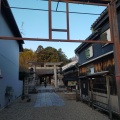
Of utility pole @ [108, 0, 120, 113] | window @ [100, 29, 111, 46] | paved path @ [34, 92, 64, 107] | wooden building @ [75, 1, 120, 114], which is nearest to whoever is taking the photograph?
utility pole @ [108, 0, 120, 113]

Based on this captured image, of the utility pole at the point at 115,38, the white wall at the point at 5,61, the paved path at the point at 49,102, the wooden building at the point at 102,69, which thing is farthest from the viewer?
the paved path at the point at 49,102

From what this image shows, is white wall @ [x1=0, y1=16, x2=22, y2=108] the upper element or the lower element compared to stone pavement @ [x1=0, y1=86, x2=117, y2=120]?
upper

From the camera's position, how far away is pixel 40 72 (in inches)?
1604

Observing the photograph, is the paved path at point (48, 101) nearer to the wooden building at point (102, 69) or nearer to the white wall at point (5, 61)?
the white wall at point (5, 61)

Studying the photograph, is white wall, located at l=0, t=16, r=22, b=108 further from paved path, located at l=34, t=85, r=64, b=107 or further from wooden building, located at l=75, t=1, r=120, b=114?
wooden building, located at l=75, t=1, r=120, b=114

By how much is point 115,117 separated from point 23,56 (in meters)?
39.9

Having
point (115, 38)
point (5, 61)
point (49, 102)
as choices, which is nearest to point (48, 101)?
point (49, 102)

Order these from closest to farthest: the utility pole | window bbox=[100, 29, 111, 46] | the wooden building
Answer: the utility pole < the wooden building < window bbox=[100, 29, 111, 46]

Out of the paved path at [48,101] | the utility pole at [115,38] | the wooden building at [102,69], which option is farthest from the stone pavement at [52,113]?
the utility pole at [115,38]

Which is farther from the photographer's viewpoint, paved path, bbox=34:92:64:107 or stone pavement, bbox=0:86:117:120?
paved path, bbox=34:92:64:107

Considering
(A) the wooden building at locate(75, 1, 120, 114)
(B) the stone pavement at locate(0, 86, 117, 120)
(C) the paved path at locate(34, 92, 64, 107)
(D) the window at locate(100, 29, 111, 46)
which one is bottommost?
(B) the stone pavement at locate(0, 86, 117, 120)

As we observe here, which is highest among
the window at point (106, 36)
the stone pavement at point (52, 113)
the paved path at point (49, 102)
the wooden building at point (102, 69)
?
the window at point (106, 36)

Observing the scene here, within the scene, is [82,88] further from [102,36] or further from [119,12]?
[119,12]

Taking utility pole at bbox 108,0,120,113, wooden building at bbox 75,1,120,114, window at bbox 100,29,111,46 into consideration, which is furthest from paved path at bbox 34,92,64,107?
utility pole at bbox 108,0,120,113
